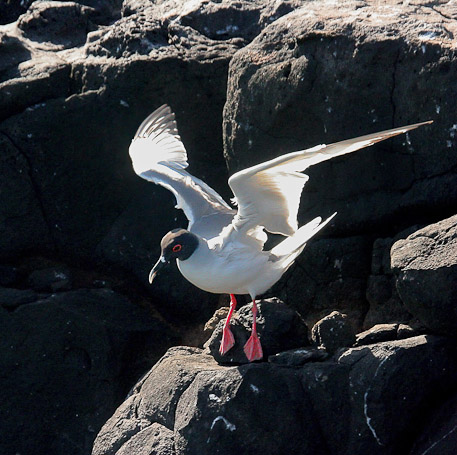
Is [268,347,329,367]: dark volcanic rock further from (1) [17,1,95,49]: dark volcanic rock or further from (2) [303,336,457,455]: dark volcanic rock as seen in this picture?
(1) [17,1,95,49]: dark volcanic rock

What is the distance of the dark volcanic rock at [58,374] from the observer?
8.18 m

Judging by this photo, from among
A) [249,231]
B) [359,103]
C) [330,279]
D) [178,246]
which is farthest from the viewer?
[330,279]

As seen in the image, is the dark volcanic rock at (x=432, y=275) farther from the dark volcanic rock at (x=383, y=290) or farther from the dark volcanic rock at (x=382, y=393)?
the dark volcanic rock at (x=383, y=290)

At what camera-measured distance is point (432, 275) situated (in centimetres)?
619

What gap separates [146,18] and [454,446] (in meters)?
5.59

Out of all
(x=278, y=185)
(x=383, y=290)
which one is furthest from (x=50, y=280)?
(x=383, y=290)

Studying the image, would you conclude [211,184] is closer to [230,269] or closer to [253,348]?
[230,269]

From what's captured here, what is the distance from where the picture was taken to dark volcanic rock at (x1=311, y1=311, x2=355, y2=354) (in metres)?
6.67

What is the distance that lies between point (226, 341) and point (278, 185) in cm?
114

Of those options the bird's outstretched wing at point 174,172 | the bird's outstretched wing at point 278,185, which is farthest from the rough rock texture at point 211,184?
the bird's outstretched wing at point 278,185

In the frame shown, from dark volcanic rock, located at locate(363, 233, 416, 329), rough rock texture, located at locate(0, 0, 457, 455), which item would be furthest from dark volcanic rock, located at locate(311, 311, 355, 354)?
dark volcanic rock, located at locate(363, 233, 416, 329)

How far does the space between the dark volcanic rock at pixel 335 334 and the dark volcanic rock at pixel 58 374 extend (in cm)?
228

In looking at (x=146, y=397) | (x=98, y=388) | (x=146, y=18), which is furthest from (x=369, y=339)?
(x=146, y=18)

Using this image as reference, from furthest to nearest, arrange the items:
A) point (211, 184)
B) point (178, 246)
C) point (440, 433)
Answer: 1. point (211, 184)
2. point (178, 246)
3. point (440, 433)
